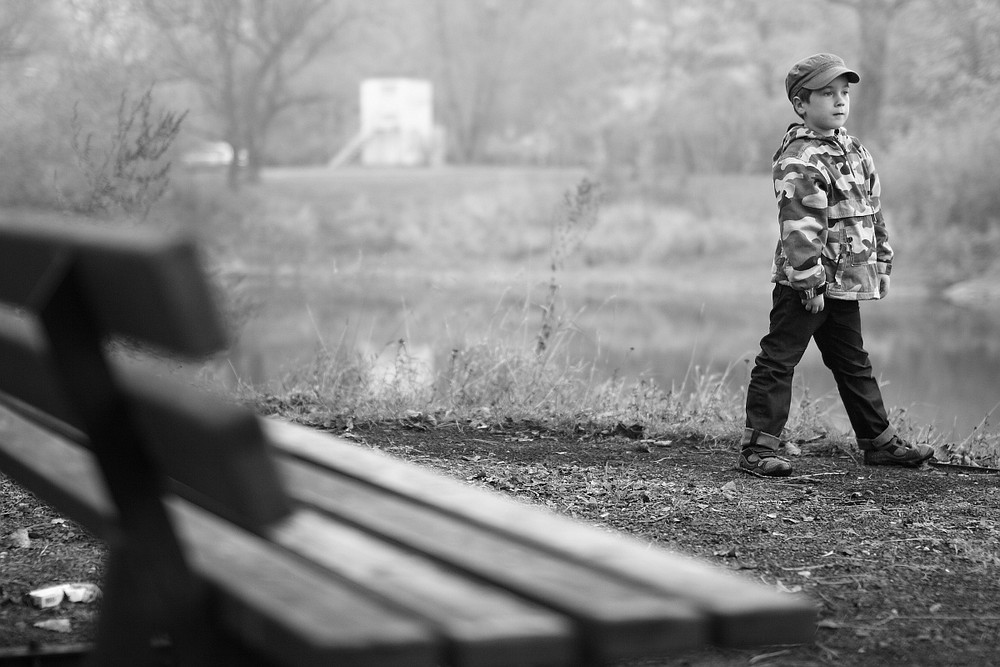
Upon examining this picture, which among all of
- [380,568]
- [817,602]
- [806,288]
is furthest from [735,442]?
[380,568]

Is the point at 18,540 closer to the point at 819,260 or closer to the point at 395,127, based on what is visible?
the point at 819,260

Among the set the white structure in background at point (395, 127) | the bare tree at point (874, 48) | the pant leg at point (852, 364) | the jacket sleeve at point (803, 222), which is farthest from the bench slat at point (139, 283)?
the white structure in background at point (395, 127)

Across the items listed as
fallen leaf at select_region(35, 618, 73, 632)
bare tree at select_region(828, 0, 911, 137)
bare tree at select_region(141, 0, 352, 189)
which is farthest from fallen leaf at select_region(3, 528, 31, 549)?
bare tree at select_region(141, 0, 352, 189)

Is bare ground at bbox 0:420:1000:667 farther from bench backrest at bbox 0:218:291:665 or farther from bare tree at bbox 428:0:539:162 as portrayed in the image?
bare tree at bbox 428:0:539:162

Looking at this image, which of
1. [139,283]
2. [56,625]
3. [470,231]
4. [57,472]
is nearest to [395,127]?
[470,231]

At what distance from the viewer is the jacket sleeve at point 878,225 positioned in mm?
4242

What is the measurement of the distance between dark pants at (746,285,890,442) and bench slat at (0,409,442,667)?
2.87m

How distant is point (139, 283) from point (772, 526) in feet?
8.57

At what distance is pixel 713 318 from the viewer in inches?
706

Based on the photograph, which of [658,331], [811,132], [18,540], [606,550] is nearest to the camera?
[606,550]

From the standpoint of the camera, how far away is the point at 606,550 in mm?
1433

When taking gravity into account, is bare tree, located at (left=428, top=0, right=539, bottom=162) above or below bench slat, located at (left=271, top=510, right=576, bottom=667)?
above

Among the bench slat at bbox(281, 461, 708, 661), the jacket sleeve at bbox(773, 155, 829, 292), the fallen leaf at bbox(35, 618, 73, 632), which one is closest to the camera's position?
the bench slat at bbox(281, 461, 708, 661)

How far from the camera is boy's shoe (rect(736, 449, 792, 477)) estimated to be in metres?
4.12
